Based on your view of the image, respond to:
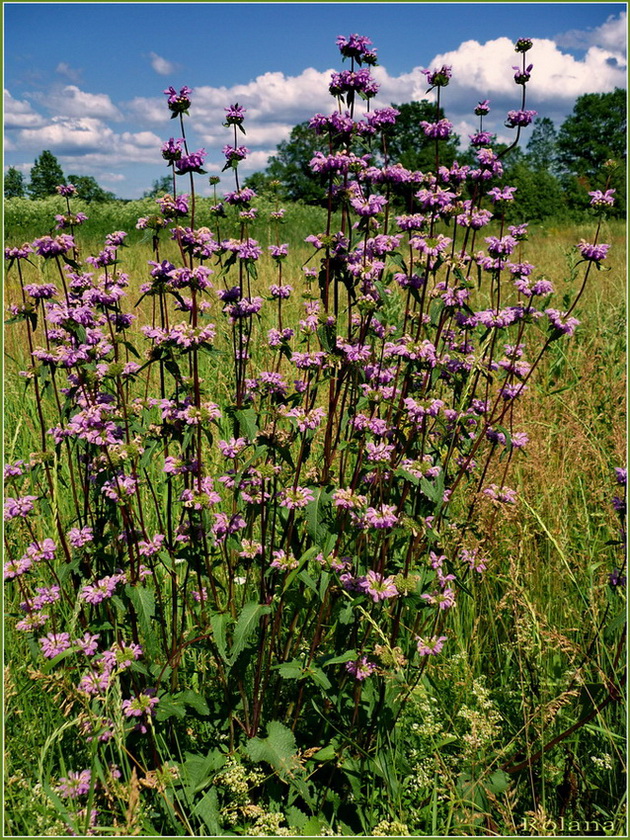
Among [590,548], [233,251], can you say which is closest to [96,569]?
[233,251]

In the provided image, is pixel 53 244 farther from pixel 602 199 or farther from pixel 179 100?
pixel 602 199

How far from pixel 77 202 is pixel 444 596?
25.9 meters

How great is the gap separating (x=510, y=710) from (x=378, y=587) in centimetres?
109

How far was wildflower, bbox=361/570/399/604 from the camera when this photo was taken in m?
2.12

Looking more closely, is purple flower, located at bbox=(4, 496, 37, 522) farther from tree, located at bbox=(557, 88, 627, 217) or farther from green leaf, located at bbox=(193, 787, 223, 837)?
tree, located at bbox=(557, 88, 627, 217)

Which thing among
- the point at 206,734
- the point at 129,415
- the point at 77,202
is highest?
the point at 77,202

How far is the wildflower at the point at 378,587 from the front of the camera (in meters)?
2.12

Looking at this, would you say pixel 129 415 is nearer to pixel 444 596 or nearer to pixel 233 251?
pixel 233 251

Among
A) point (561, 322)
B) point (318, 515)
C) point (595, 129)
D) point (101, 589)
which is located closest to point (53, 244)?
point (101, 589)

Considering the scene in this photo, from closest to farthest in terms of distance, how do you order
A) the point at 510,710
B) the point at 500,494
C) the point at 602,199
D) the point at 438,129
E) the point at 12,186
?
the point at 438,129 < the point at 510,710 < the point at 602,199 < the point at 500,494 < the point at 12,186

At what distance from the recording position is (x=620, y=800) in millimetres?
2186

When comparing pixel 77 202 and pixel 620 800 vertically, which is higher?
pixel 77 202

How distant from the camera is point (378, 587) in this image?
7.13 ft

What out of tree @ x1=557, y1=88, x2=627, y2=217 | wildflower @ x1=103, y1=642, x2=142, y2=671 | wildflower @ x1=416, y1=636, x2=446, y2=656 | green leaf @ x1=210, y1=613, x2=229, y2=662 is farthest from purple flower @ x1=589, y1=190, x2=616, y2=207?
tree @ x1=557, y1=88, x2=627, y2=217
